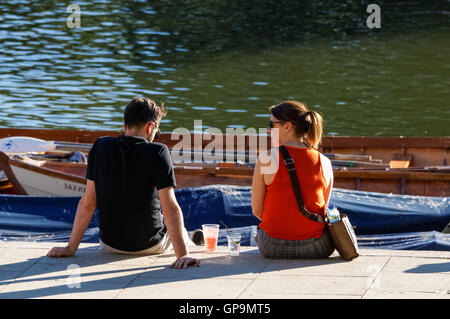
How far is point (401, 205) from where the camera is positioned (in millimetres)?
9117

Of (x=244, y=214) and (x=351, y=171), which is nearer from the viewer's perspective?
(x=244, y=214)

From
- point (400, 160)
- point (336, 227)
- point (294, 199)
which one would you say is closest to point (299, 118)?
point (294, 199)

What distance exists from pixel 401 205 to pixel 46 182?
5.59 meters

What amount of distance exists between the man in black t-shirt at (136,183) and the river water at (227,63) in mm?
12250

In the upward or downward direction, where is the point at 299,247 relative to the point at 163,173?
downward

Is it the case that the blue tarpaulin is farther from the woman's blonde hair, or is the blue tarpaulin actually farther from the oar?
the oar

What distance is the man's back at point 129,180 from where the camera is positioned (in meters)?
6.00

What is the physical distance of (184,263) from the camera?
20.0 feet

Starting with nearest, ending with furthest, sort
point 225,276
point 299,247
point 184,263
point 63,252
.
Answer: point 225,276, point 184,263, point 299,247, point 63,252

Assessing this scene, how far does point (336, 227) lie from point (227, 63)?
64.0ft

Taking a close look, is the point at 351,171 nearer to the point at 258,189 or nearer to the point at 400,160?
the point at 400,160

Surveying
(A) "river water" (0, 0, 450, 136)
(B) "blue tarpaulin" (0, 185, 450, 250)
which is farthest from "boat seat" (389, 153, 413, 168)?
(A) "river water" (0, 0, 450, 136)

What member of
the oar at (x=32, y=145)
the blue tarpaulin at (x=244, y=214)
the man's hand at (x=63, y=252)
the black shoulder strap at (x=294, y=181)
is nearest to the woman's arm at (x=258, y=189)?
the black shoulder strap at (x=294, y=181)

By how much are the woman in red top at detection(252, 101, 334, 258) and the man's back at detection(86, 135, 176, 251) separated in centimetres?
77
